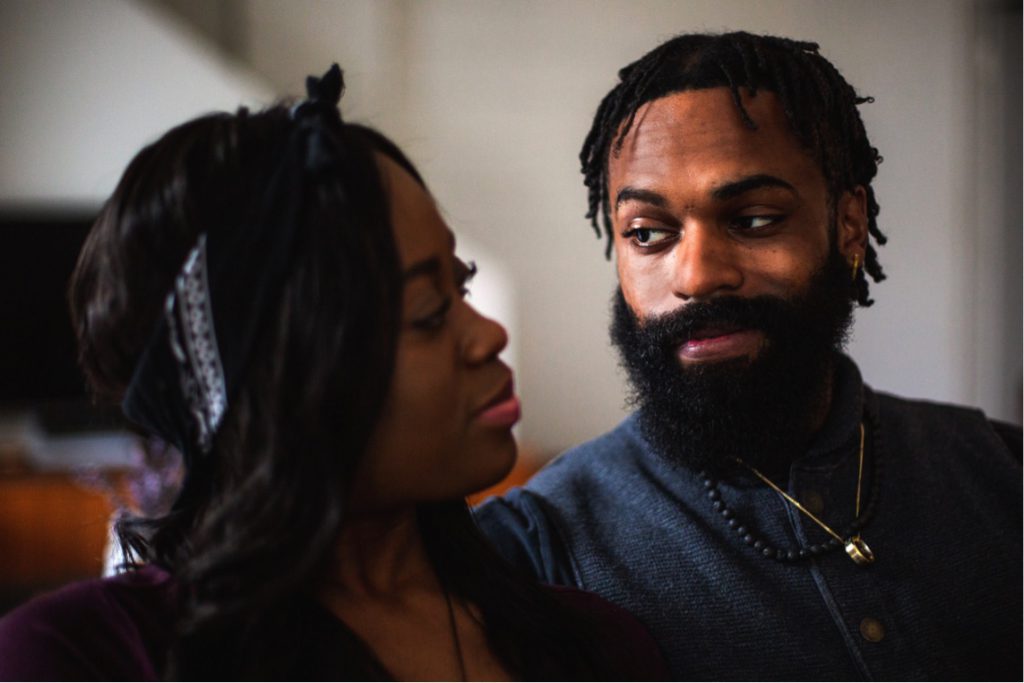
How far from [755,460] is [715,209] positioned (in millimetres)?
315

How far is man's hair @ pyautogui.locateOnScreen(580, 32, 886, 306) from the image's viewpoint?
42.9 inches

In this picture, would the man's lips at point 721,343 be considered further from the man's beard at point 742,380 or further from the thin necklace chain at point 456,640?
the thin necklace chain at point 456,640

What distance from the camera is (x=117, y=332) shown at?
702mm

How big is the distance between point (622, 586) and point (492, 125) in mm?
2618

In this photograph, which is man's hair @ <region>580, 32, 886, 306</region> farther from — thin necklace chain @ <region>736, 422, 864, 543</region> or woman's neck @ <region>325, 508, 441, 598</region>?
woman's neck @ <region>325, 508, 441, 598</region>

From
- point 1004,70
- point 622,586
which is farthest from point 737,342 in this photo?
→ point 1004,70

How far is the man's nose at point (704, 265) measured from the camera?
1034mm

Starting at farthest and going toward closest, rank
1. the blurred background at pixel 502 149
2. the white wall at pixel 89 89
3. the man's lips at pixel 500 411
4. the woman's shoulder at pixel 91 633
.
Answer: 1. the white wall at pixel 89 89
2. the blurred background at pixel 502 149
3. the man's lips at pixel 500 411
4. the woman's shoulder at pixel 91 633

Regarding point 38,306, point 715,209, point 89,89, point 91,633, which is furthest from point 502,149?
point 91,633

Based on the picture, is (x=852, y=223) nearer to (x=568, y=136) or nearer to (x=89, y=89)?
(x=568, y=136)

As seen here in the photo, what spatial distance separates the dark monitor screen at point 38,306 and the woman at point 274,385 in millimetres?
2551

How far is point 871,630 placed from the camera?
100 cm

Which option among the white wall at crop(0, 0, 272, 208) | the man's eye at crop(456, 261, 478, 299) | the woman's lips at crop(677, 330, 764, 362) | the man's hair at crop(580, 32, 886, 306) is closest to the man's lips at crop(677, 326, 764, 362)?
the woman's lips at crop(677, 330, 764, 362)

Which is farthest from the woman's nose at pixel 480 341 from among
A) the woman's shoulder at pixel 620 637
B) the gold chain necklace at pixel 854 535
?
the gold chain necklace at pixel 854 535
